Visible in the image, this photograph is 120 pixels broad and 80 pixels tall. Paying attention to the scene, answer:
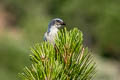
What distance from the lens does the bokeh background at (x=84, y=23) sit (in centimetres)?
3412

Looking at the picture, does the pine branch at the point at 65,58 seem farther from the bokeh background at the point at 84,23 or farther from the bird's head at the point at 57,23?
the bokeh background at the point at 84,23

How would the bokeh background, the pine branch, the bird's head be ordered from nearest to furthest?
the pine branch, the bird's head, the bokeh background

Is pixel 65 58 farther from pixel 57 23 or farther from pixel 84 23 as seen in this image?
pixel 84 23

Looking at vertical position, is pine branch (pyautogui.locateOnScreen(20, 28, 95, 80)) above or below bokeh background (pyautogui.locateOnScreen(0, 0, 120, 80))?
below

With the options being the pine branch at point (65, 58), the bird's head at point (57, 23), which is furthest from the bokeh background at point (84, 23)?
the pine branch at point (65, 58)

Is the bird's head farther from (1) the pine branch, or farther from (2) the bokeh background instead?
(2) the bokeh background

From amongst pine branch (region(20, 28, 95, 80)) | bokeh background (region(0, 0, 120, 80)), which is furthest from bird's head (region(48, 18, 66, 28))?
bokeh background (region(0, 0, 120, 80))

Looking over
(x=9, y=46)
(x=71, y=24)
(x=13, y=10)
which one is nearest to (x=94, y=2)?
(x=71, y=24)

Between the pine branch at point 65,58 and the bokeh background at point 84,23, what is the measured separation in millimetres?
24499

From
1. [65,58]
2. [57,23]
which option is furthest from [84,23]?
[65,58]

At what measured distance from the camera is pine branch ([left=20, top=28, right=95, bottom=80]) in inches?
94.1

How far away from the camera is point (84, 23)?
130ft

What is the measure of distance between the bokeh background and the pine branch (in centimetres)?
2450

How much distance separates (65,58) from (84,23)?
122ft
